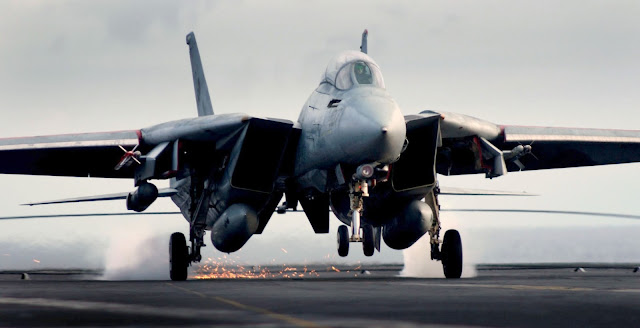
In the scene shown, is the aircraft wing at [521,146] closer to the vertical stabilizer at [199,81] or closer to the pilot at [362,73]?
the pilot at [362,73]

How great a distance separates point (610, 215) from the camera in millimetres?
19625

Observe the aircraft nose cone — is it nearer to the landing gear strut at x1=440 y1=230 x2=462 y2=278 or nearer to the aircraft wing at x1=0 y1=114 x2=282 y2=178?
the aircraft wing at x1=0 y1=114 x2=282 y2=178

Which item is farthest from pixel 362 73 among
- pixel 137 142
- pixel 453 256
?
pixel 137 142

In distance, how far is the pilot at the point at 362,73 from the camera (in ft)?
55.9

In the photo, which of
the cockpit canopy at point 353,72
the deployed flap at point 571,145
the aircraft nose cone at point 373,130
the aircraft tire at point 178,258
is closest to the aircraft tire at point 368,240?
the deployed flap at point 571,145

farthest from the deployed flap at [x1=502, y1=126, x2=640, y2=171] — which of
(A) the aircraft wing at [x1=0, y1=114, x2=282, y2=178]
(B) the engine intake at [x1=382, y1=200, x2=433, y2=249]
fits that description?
(A) the aircraft wing at [x1=0, y1=114, x2=282, y2=178]

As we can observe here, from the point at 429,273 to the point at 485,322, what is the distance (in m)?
19.8

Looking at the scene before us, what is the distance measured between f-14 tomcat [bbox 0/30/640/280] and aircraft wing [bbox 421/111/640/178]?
0.12 feet

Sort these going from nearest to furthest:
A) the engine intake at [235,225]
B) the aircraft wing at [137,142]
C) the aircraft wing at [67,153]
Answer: the aircraft wing at [137,142] → the engine intake at [235,225] → the aircraft wing at [67,153]

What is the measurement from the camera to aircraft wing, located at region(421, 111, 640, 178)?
59.6ft

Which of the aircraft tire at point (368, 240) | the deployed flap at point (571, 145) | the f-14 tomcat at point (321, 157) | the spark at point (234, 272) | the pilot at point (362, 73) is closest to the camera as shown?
the f-14 tomcat at point (321, 157)

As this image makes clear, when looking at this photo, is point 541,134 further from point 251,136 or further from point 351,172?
point 251,136

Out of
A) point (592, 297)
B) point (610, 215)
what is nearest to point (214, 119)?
point (610, 215)

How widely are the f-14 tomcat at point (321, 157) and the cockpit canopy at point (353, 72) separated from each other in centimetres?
3
